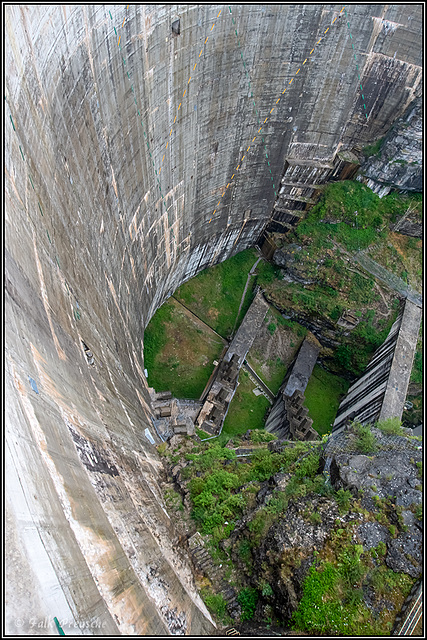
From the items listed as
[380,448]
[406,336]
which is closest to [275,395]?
[406,336]

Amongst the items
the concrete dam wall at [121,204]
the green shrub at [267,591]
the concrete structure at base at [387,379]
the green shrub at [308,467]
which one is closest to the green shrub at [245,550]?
the green shrub at [267,591]

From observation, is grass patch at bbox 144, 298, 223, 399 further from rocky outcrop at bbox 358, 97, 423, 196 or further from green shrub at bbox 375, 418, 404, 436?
rocky outcrop at bbox 358, 97, 423, 196

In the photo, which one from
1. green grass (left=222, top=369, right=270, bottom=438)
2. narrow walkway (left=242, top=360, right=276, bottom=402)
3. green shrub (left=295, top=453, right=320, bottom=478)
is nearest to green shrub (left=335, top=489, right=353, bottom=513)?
green shrub (left=295, top=453, right=320, bottom=478)

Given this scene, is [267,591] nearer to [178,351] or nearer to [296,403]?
[296,403]

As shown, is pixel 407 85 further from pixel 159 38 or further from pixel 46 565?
pixel 46 565

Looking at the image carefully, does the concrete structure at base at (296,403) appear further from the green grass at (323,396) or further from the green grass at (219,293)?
the green grass at (219,293)

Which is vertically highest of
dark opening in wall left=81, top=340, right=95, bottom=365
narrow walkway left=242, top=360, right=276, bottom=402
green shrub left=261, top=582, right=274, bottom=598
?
dark opening in wall left=81, top=340, right=95, bottom=365

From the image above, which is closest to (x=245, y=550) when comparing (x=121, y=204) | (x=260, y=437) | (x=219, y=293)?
(x=260, y=437)
